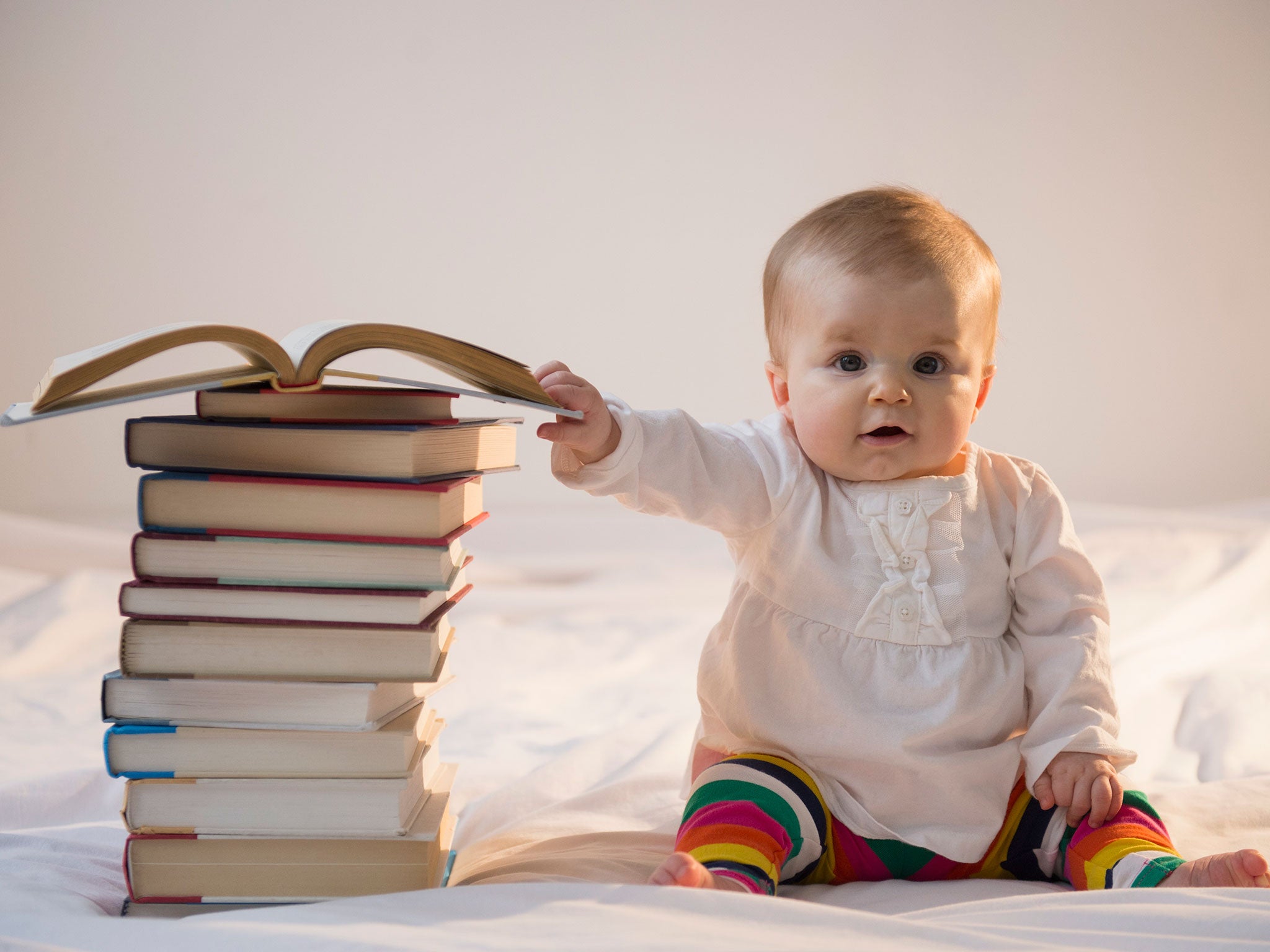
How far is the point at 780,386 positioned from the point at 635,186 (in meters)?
2.11

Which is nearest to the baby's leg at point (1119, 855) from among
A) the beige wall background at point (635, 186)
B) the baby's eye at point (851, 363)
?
the baby's eye at point (851, 363)

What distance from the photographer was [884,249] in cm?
98

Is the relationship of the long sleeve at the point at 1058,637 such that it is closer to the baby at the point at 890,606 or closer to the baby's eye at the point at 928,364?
the baby at the point at 890,606

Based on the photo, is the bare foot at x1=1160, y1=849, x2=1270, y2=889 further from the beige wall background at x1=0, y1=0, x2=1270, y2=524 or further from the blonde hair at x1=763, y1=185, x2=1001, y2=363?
the beige wall background at x1=0, y1=0, x2=1270, y2=524

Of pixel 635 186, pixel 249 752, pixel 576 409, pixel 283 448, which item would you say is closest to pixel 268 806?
pixel 249 752

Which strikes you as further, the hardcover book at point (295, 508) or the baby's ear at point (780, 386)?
the baby's ear at point (780, 386)

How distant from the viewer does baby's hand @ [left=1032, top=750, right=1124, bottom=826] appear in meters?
0.93

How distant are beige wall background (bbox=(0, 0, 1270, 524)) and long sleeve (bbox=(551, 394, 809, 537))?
2.06m

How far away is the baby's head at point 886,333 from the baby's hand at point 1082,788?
11.2 inches

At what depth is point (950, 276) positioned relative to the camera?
986 mm

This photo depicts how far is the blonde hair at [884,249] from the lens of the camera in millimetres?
979

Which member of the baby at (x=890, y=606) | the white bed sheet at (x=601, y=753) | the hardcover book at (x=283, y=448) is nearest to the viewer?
the white bed sheet at (x=601, y=753)

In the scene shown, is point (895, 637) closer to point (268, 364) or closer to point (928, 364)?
point (928, 364)

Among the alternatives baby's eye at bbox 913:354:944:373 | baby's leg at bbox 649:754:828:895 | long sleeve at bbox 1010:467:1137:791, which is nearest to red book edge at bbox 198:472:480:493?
baby's leg at bbox 649:754:828:895
